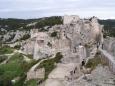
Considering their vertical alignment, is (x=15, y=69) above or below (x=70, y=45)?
below

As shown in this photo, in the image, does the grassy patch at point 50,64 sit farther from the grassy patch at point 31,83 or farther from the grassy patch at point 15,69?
the grassy patch at point 15,69

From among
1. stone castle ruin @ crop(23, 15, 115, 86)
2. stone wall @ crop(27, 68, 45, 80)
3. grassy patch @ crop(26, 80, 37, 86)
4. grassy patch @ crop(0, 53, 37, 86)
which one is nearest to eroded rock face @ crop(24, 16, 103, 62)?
stone castle ruin @ crop(23, 15, 115, 86)

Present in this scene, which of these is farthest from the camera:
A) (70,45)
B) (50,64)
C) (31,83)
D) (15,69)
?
(70,45)

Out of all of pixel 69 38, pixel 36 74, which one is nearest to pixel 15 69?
pixel 69 38

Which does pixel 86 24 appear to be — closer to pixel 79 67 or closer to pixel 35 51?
pixel 35 51

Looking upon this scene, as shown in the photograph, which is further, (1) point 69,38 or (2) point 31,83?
(1) point 69,38

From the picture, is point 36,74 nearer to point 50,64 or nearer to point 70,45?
point 50,64

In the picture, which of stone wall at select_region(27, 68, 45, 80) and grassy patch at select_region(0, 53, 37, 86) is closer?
stone wall at select_region(27, 68, 45, 80)

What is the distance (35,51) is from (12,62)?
12.9 ft

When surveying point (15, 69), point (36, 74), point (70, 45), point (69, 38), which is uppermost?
point (69, 38)

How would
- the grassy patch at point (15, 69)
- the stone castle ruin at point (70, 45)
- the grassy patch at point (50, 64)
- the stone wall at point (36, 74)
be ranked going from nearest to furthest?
the stone castle ruin at point (70, 45)
the stone wall at point (36, 74)
the grassy patch at point (50, 64)
the grassy patch at point (15, 69)

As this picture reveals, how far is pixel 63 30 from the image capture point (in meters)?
74.9

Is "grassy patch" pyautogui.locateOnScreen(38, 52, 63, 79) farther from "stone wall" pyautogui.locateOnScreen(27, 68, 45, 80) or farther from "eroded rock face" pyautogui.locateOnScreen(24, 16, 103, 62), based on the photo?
"eroded rock face" pyautogui.locateOnScreen(24, 16, 103, 62)

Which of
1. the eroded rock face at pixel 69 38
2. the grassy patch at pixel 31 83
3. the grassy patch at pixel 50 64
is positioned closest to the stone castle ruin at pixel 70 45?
the eroded rock face at pixel 69 38
